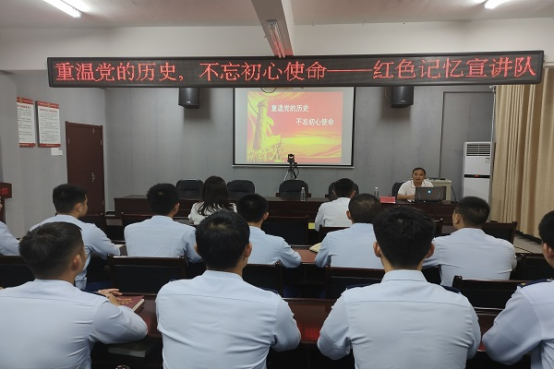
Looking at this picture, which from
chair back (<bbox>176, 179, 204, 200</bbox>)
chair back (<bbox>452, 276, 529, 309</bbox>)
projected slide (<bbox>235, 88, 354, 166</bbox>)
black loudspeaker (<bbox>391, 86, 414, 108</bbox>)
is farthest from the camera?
projected slide (<bbox>235, 88, 354, 166</bbox>)

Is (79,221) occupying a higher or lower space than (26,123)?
lower

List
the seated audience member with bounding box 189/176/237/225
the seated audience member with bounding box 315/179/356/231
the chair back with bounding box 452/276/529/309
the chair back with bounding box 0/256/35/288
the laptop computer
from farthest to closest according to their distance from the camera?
the laptop computer
the seated audience member with bounding box 315/179/356/231
the seated audience member with bounding box 189/176/237/225
the chair back with bounding box 0/256/35/288
the chair back with bounding box 452/276/529/309

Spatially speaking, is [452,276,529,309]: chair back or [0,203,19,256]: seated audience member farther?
[0,203,19,256]: seated audience member

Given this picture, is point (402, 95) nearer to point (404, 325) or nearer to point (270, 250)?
point (270, 250)

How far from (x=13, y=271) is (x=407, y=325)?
204 centimetres

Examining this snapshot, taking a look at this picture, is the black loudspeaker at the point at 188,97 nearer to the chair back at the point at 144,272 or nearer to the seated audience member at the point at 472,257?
the chair back at the point at 144,272

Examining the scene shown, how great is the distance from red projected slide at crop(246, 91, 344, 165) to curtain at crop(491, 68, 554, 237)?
2.86 m

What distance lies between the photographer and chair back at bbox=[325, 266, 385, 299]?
174 centimetres

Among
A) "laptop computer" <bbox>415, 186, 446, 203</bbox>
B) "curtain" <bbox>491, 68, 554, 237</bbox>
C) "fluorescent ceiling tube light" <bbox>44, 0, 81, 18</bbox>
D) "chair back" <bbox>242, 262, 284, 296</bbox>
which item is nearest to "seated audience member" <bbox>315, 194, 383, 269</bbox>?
"chair back" <bbox>242, 262, 284, 296</bbox>

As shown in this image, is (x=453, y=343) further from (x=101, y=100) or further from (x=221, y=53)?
(x=101, y=100)

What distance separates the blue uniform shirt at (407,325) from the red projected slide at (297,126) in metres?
5.86

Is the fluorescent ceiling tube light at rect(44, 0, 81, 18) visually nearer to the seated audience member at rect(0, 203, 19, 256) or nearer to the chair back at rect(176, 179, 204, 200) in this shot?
the seated audience member at rect(0, 203, 19, 256)

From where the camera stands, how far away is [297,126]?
6844 millimetres

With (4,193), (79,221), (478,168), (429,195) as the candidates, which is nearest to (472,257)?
(79,221)
